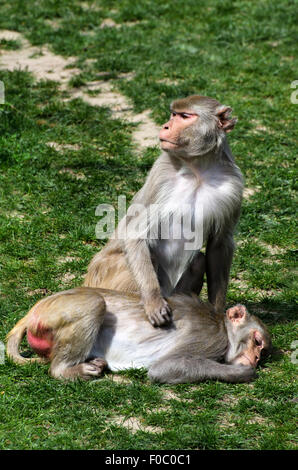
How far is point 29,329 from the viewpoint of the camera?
18.7 ft

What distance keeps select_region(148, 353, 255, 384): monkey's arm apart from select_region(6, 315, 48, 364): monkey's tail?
84cm

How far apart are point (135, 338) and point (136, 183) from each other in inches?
125

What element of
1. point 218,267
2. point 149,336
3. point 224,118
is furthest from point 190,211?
point 149,336

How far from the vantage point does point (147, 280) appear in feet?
19.8

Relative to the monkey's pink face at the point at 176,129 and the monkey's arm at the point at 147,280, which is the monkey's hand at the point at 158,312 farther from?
the monkey's pink face at the point at 176,129

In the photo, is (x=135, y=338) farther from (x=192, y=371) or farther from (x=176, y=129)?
(x=176, y=129)

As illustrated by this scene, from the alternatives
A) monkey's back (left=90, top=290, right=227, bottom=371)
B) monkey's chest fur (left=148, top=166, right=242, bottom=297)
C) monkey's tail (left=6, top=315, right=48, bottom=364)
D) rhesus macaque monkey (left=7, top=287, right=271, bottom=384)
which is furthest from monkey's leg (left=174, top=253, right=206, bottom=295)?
monkey's tail (left=6, top=315, right=48, bottom=364)

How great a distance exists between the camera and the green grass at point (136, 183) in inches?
205

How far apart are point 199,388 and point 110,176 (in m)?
3.79

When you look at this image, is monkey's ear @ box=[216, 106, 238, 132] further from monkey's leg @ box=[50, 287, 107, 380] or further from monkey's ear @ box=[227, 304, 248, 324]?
monkey's leg @ box=[50, 287, 107, 380]

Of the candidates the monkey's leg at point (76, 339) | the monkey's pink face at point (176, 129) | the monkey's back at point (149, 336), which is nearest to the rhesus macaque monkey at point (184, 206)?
the monkey's pink face at point (176, 129)

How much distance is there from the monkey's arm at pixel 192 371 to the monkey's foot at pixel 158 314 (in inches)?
11.2
